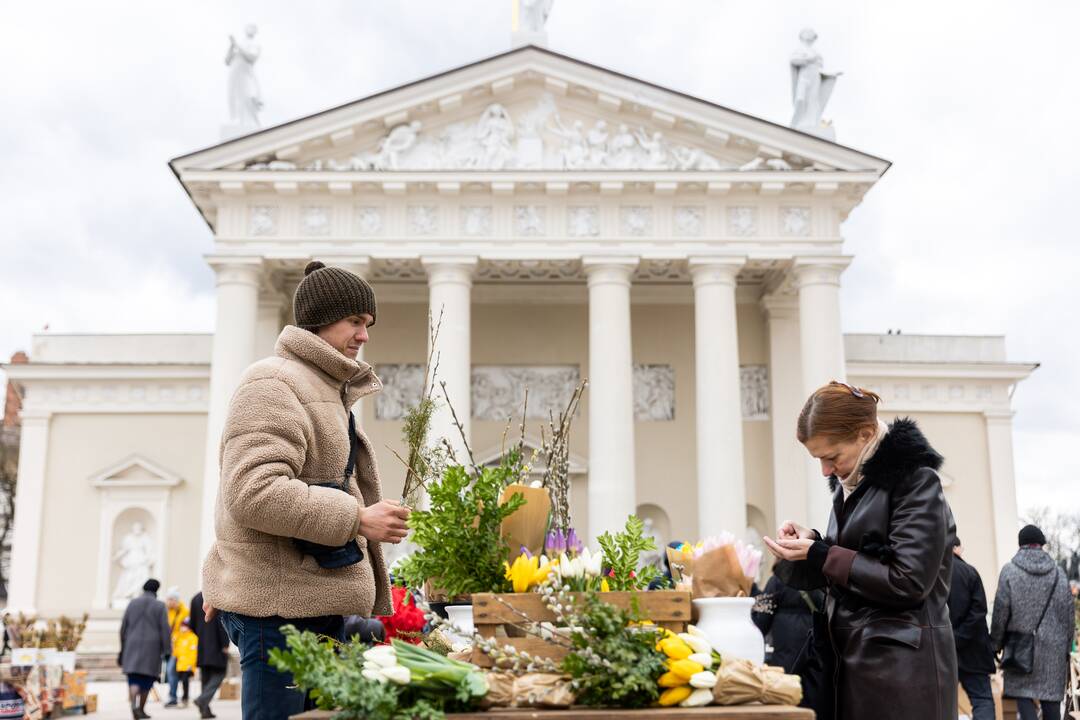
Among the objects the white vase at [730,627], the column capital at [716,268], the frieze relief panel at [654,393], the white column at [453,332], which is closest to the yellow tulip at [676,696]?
the white vase at [730,627]

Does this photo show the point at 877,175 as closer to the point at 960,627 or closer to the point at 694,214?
the point at 694,214

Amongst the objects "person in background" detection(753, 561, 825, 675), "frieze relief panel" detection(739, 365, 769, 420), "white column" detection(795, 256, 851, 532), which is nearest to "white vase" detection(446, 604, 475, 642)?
"person in background" detection(753, 561, 825, 675)

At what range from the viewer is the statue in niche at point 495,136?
21375 mm

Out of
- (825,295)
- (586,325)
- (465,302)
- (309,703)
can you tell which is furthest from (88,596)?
(309,703)

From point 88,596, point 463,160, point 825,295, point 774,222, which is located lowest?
point 88,596

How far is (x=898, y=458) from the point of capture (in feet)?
11.6

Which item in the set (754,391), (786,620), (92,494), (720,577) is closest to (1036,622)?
(786,620)

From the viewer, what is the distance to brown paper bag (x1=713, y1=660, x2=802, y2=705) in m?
2.63

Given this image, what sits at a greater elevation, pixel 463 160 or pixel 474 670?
pixel 463 160

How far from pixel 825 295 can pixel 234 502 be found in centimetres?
1881

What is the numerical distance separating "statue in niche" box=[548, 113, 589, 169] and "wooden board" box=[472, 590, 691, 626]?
18.8 m

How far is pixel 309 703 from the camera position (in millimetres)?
3473

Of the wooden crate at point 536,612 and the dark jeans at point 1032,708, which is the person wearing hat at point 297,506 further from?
the dark jeans at point 1032,708

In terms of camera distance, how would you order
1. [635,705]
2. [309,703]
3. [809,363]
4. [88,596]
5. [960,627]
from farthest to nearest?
[88,596], [809,363], [960,627], [309,703], [635,705]
